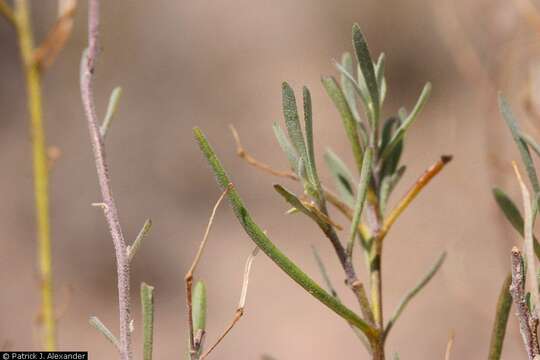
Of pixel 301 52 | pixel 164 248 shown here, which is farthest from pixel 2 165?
pixel 301 52

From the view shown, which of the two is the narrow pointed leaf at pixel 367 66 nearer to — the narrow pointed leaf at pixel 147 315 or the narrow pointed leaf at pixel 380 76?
the narrow pointed leaf at pixel 380 76

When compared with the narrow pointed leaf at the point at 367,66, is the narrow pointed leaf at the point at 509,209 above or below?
below

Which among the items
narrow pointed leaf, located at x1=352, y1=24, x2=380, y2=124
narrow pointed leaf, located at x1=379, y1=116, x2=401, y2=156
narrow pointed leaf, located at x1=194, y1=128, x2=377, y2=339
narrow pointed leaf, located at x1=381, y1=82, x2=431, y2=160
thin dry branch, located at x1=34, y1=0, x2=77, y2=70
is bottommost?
narrow pointed leaf, located at x1=194, y1=128, x2=377, y2=339

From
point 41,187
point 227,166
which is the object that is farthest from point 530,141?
point 227,166

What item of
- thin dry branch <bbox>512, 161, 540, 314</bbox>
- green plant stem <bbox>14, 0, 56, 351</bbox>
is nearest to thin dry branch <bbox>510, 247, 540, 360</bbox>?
thin dry branch <bbox>512, 161, 540, 314</bbox>

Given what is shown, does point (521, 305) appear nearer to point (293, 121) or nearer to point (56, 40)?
point (293, 121)

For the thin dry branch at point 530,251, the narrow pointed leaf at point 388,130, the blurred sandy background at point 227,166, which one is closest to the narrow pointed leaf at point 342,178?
the narrow pointed leaf at point 388,130

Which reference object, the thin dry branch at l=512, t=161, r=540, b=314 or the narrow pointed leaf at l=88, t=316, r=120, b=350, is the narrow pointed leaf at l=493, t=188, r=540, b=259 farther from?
the narrow pointed leaf at l=88, t=316, r=120, b=350
